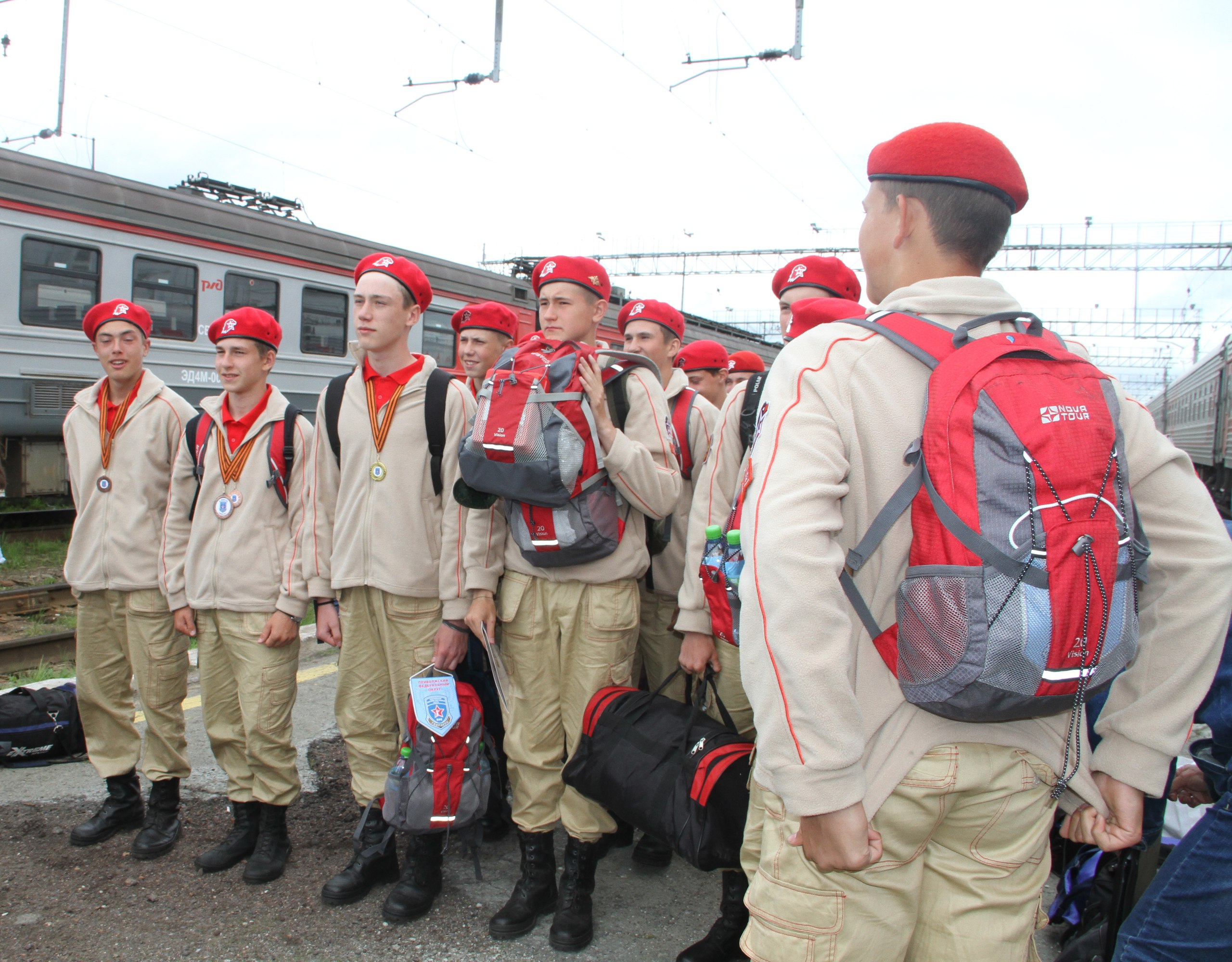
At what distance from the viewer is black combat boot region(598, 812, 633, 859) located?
339cm

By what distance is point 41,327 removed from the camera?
28.6 ft

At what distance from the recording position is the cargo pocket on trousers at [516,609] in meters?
3.01

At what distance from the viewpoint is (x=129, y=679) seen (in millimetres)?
3686

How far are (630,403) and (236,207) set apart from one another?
29.3 feet

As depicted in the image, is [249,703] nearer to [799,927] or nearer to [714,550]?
[714,550]

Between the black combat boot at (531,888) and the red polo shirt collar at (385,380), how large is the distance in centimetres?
166

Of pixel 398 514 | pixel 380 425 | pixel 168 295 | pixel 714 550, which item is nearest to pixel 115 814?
pixel 398 514

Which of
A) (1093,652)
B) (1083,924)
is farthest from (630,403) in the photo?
(1083,924)

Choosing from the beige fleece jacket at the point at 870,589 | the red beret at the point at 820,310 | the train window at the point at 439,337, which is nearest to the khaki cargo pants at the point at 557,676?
the red beret at the point at 820,310

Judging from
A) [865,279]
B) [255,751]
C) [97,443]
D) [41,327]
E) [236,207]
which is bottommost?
[255,751]

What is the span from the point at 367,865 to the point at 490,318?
2918 mm

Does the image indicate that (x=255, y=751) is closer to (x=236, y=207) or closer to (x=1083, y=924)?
(x=1083, y=924)

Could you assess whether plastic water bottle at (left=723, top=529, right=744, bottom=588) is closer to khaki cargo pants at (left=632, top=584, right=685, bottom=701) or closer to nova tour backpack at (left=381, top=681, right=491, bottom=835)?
nova tour backpack at (left=381, top=681, right=491, bottom=835)

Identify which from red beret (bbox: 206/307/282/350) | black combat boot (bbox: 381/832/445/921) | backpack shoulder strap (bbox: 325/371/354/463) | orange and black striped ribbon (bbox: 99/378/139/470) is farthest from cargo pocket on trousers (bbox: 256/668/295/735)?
red beret (bbox: 206/307/282/350)
